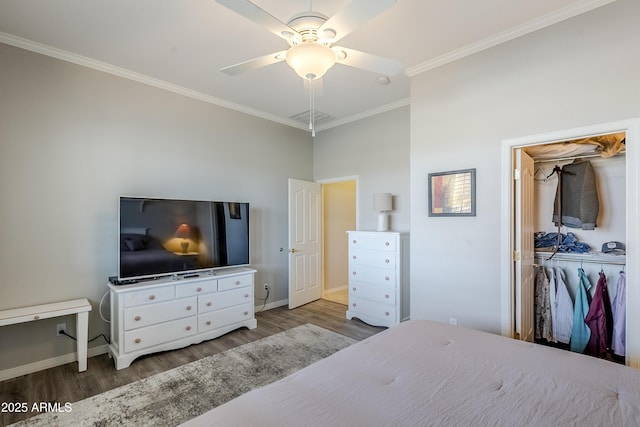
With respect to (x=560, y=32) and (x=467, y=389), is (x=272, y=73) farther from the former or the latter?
(x=467, y=389)

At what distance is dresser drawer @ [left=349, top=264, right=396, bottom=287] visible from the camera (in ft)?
12.0

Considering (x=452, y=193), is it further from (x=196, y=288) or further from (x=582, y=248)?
(x=196, y=288)

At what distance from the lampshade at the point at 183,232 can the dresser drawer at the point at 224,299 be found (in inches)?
27.1

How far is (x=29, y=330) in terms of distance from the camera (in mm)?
2672

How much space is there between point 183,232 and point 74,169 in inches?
45.5

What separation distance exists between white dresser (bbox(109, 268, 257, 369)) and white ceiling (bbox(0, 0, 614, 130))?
7.29ft

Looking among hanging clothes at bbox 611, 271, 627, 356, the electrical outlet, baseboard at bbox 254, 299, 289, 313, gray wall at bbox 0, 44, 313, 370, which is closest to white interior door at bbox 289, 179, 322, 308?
baseboard at bbox 254, 299, 289, 313

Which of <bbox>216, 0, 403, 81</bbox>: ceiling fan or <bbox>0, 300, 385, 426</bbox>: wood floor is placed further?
<bbox>0, 300, 385, 426</bbox>: wood floor

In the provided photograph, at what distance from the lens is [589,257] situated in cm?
280

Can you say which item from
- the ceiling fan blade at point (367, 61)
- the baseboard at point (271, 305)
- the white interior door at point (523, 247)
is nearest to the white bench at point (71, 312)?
the baseboard at point (271, 305)

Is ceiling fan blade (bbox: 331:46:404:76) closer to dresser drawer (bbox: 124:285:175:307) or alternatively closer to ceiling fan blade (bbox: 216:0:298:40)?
ceiling fan blade (bbox: 216:0:298:40)

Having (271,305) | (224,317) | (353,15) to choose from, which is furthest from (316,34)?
(271,305)

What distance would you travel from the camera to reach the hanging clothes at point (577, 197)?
9.36ft

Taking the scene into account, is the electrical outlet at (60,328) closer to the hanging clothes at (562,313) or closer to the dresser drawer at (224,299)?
the dresser drawer at (224,299)
